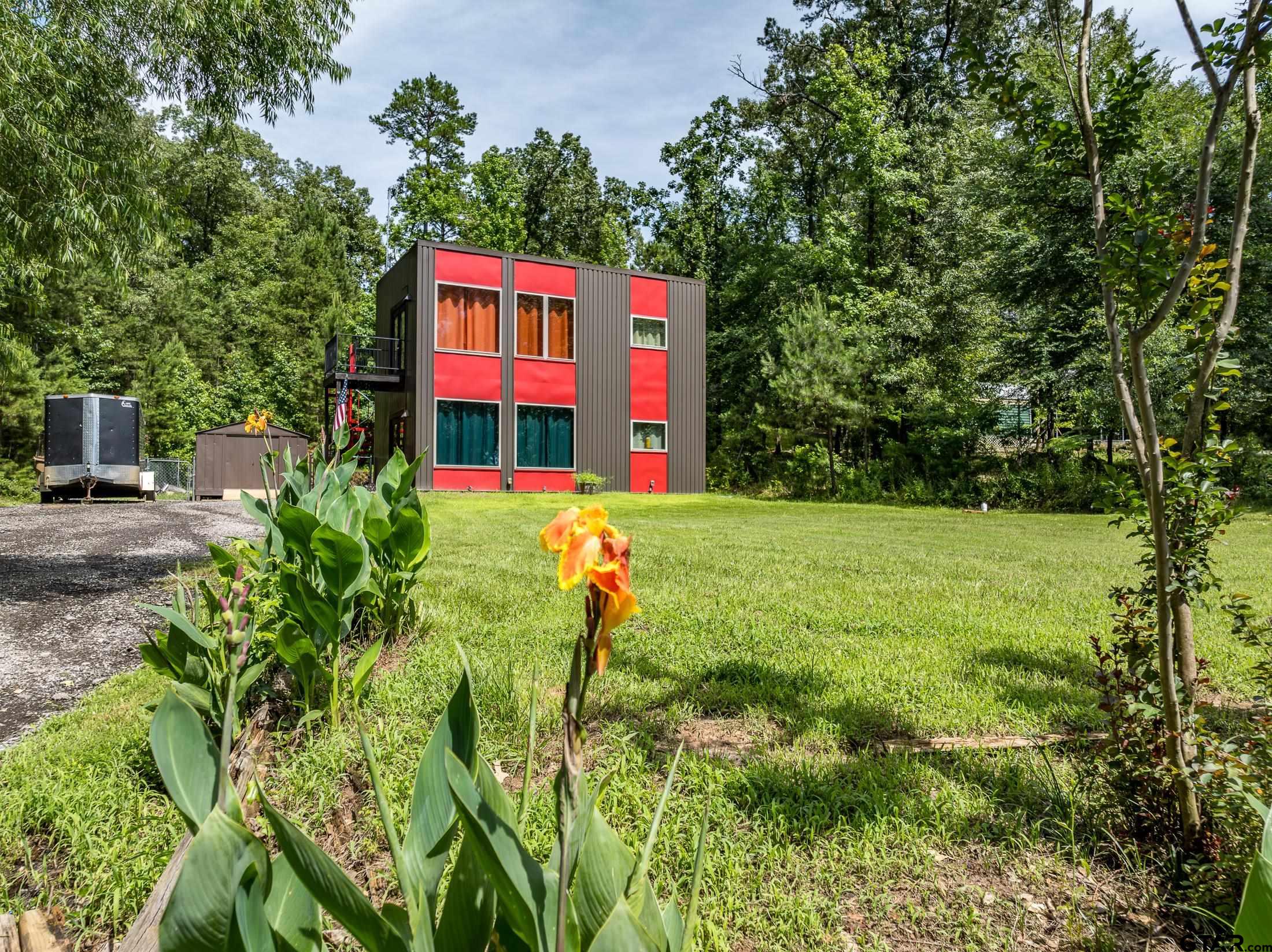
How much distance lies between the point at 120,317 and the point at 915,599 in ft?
93.9

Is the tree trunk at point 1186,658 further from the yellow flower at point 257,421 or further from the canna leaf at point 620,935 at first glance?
the yellow flower at point 257,421

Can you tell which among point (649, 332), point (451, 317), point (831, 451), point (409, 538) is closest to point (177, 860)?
point (409, 538)

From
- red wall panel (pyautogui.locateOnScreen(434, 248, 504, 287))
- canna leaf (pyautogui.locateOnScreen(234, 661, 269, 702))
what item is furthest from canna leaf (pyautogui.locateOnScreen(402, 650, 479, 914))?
red wall panel (pyautogui.locateOnScreen(434, 248, 504, 287))

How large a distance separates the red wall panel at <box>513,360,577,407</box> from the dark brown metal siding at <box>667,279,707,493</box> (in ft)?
8.62

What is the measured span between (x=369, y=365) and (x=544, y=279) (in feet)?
14.7

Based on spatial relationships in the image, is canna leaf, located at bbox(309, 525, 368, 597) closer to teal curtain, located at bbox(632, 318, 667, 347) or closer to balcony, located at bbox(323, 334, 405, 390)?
balcony, located at bbox(323, 334, 405, 390)

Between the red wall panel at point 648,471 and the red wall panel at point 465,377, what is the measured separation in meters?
3.71

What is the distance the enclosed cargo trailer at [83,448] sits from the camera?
53.5ft

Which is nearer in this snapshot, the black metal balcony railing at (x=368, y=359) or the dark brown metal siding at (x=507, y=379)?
the black metal balcony railing at (x=368, y=359)

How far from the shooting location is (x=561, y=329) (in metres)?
17.0

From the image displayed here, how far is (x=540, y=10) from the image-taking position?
8.27 metres

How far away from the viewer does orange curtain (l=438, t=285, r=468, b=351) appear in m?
15.8

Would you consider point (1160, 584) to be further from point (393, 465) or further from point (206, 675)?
point (393, 465)

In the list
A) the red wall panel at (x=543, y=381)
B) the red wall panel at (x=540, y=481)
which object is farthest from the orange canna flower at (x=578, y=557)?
the red wall panel at (x=543, y=381)
